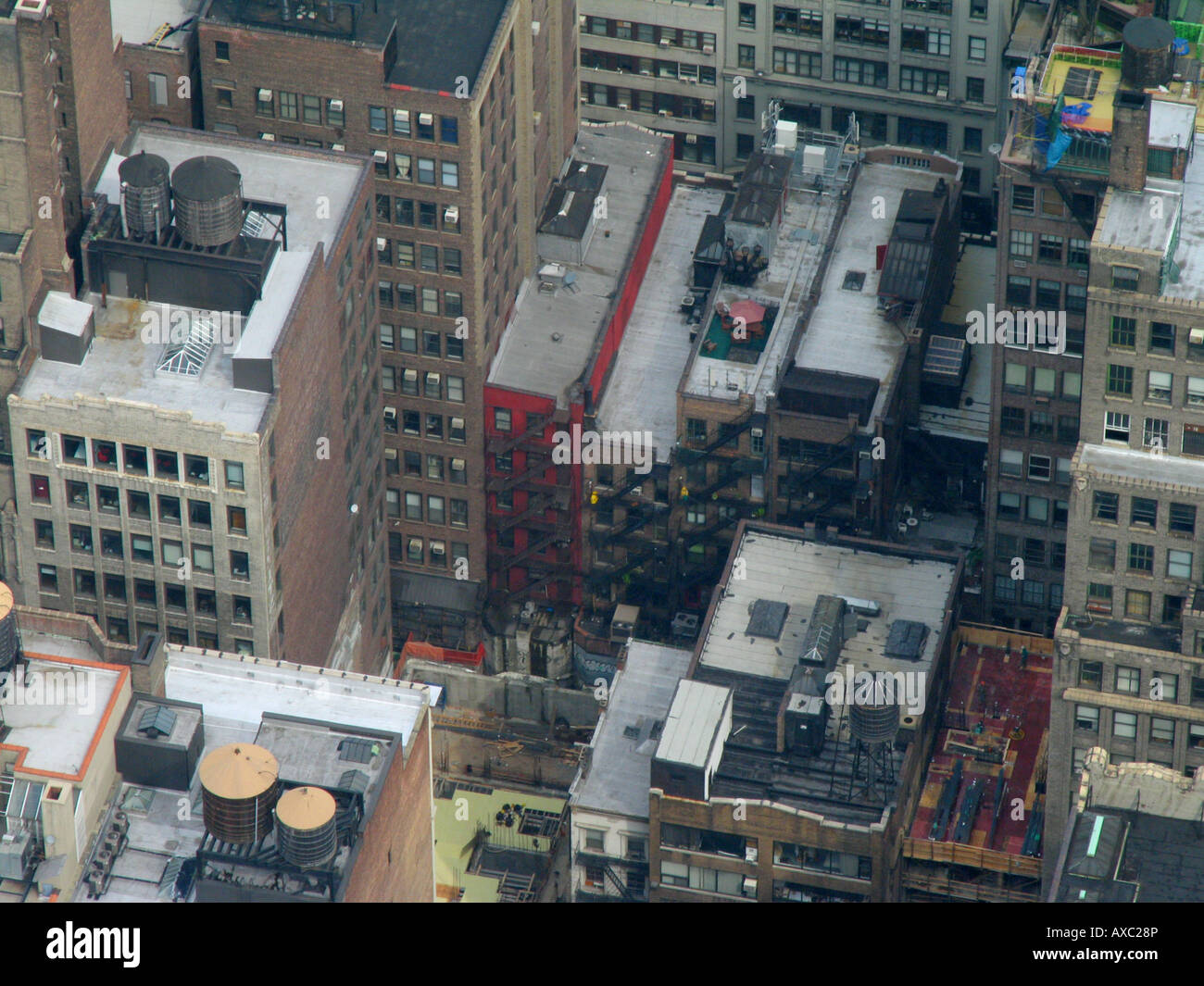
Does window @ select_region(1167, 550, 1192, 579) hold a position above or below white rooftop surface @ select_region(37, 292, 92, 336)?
below

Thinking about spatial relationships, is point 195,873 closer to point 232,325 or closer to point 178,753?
point 178,753

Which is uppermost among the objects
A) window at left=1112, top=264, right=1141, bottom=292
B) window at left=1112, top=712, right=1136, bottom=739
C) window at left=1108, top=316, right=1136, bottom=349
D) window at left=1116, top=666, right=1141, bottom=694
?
window at left=1112, top=264, right=1141, bottom=292

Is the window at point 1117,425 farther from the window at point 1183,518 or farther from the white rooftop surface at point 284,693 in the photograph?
the white rooftop surface at point 284,693

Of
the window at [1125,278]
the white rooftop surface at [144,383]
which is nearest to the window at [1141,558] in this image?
→ the window at [1125,278]

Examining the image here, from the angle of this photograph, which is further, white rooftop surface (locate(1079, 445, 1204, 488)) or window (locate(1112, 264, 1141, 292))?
white rooftop surface (locate(1079, 445, 1204, 488))

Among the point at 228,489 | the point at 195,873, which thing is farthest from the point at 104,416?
the point at 195,873

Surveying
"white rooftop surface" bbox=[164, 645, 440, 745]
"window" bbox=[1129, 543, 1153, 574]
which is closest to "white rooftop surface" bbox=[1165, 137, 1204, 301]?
"window" bbox=[1129, 543, 1153, 574]

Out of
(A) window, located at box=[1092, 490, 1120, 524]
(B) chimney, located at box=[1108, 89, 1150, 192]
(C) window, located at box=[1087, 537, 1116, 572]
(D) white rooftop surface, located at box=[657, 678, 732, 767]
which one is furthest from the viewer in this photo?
(D) white rooftop surface, located at box=[657, 678, 732, 767]

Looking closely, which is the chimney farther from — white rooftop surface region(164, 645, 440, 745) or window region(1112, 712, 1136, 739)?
white rooftop surface region(164, 645, 440, 745)
